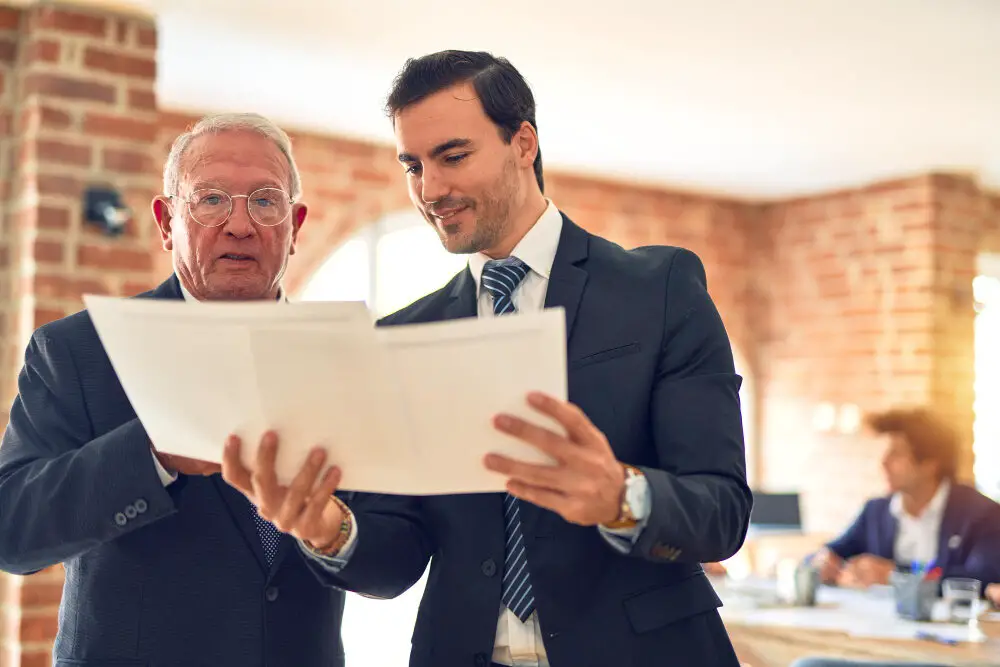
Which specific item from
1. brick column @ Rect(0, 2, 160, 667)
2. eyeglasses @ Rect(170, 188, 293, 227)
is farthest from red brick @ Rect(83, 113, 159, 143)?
eyeglasses @ Rect(170, 188, 293, 227)

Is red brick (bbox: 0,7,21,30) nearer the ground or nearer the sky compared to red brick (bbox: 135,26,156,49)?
nearer the sky

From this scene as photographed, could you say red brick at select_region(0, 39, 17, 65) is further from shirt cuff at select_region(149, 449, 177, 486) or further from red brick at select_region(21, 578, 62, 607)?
shirt cuff at select_region(149, 449, 177, 486)

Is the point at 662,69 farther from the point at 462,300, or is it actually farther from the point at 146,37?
the point at 462,300

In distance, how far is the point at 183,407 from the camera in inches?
52.4

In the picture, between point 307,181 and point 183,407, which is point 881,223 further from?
point 183,407

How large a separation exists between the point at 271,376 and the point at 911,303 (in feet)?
22.5

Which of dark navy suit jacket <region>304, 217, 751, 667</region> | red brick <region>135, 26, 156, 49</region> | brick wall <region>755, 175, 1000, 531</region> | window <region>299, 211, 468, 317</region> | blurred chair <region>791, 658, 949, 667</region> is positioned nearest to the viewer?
dark navy suit jacket <region>304, 217, 751, 667</region>

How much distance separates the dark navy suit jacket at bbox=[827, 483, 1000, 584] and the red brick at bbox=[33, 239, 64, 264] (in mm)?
3531

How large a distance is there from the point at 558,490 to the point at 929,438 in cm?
403

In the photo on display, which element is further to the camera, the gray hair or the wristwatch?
the gray hair

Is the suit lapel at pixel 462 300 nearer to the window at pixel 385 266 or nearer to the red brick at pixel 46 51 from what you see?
the red brick at pixel 46 51

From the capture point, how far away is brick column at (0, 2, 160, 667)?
399 cm

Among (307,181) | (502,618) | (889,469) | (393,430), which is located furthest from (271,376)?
(307,181)

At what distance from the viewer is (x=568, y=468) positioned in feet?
3.90
